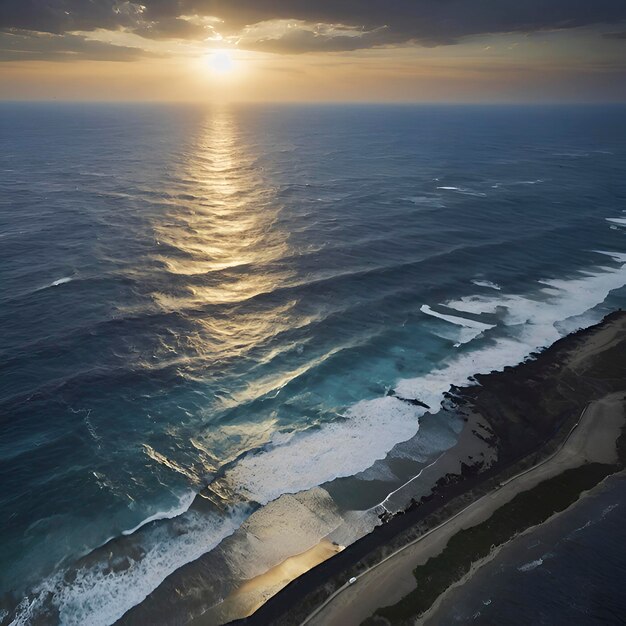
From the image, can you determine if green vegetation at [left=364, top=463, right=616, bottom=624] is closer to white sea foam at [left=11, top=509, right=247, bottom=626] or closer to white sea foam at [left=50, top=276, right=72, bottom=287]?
white sea foam at [left=11, top=509, right=247, bottom=626]

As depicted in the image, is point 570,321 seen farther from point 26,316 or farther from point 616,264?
point 26,316

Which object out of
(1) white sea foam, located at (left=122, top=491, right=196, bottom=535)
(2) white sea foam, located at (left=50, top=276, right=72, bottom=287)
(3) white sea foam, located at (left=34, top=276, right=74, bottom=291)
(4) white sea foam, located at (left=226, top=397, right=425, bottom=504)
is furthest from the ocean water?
(2) white sea foam, located at (left=50, top=276, right=72, bottom=287)

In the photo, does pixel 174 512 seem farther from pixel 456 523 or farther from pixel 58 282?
pixel 58 282

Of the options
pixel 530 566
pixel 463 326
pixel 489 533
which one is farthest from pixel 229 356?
pixel 530 566

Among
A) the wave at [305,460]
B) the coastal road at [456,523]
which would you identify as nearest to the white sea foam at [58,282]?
the wave at [305,460]

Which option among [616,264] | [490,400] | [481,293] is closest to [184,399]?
[490,400]

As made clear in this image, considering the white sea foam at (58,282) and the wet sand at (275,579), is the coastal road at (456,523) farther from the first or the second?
the white sea foam at (58,282)
